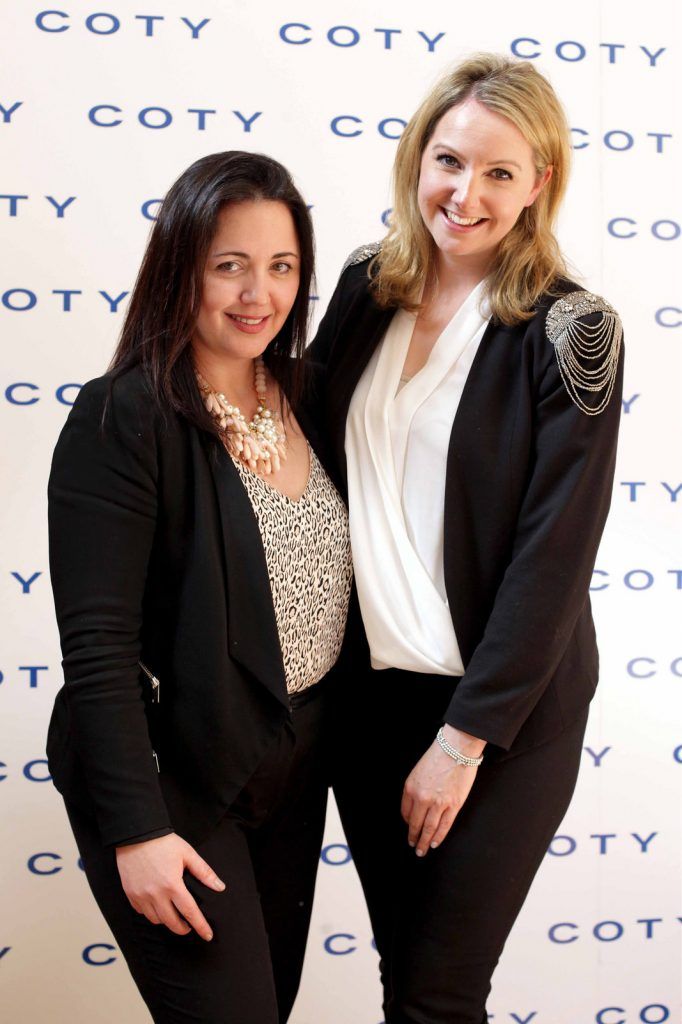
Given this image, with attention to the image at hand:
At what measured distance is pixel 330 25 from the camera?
213 cm

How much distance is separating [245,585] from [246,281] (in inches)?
14.8

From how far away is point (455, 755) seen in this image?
53.9 inches

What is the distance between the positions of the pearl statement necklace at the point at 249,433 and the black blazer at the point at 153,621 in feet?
0.16

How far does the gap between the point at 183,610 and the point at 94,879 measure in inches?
14.4

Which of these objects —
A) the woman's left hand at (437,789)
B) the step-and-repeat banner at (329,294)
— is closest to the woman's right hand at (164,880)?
the woman's left hand at (437,789)

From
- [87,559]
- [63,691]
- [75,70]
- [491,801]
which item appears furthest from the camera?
[75,70]

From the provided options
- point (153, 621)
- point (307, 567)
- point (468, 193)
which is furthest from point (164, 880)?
point (468, 193)

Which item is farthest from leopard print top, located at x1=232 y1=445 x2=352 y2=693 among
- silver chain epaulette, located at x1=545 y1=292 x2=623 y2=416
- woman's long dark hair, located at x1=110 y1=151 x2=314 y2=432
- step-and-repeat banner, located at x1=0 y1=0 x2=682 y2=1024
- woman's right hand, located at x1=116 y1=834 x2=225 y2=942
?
step-and-repeat banner, located at x1=0 y1=0 x2=682 y2=1024

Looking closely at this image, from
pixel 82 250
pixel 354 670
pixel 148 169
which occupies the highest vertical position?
pixel 148 169

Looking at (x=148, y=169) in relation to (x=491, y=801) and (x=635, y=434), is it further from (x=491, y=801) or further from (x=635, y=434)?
(x=491, y=801)

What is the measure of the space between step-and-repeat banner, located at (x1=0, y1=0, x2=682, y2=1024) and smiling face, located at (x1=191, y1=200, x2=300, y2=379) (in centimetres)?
84

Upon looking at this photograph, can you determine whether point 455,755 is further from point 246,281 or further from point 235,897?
point 246,281

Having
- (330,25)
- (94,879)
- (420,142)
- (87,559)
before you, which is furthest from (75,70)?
(94,879)

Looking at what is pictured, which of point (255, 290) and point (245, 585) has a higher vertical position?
point (255, 290)
